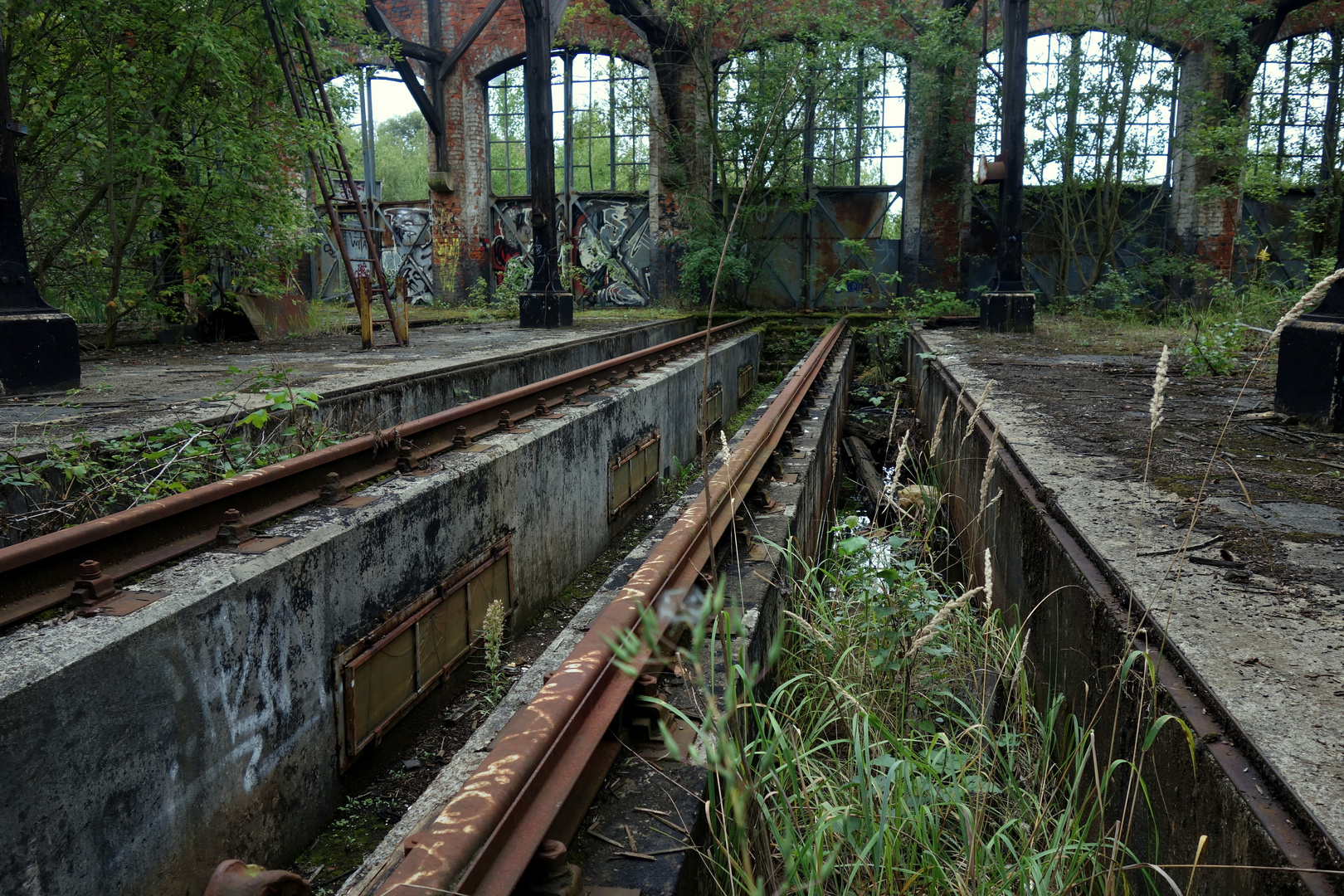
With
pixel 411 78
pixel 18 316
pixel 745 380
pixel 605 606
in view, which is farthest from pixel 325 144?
pixel 411 78

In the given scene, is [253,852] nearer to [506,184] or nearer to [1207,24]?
[1207,24]

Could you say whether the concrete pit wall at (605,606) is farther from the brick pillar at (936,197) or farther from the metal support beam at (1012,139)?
the brick pillar at (936,197)

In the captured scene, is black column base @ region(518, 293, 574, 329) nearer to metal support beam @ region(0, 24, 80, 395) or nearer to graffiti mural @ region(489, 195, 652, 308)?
graffiti mural @ region(489, 195, 652, 308)

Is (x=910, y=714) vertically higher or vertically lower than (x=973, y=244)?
lower

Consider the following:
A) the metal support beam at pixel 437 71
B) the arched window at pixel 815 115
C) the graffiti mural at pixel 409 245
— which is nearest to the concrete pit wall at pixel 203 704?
the arched window at pixel 815 115

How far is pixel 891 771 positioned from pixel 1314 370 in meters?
3.99

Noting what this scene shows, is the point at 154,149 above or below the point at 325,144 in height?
below

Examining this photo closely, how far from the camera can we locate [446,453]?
4.41 meters

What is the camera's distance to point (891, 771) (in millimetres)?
1682

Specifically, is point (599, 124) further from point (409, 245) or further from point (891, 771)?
point (891, 771)

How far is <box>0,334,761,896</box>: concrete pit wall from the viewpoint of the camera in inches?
78.6

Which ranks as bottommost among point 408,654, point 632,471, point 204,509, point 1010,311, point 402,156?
point 408,654

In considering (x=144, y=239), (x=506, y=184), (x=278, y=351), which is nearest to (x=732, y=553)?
(x=278, y=351)

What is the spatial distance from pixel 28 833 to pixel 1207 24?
795 inches
